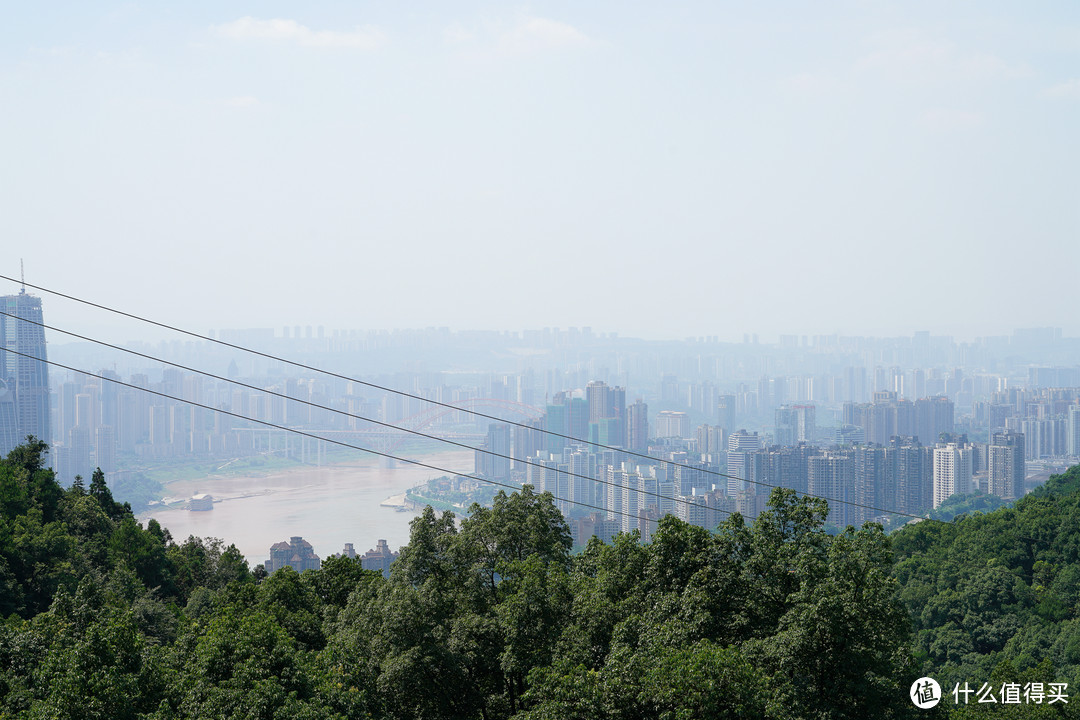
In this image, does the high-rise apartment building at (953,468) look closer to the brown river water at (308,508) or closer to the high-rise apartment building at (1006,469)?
the high-rise apartment building at (1006,469)

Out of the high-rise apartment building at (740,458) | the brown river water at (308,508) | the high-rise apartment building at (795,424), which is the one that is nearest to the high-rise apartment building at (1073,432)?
the high-rise apartment building at (795,424)

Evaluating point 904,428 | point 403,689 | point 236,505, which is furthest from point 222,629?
point 904,428

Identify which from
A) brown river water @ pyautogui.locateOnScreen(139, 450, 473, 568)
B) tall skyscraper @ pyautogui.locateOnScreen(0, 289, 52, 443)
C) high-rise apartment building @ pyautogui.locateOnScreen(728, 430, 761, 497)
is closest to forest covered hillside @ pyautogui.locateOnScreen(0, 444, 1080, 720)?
brown river water @ pyautogui.locateOnScreen(139, 450, 473, 568)

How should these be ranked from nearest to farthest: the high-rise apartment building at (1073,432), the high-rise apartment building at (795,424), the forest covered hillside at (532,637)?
the forest covered hillside at (532,637), the high-rise apartment building at (1073,432), the high-rise apartment building at (795,424)

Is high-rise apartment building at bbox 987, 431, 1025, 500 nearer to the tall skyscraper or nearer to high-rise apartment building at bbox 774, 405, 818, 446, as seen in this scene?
high-rise apartment building at bbox 774, 405, 818, 446

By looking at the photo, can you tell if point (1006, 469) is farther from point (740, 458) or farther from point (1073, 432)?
point (1073, 432)

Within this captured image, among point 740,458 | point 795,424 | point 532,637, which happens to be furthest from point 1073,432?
point 532,637
